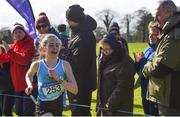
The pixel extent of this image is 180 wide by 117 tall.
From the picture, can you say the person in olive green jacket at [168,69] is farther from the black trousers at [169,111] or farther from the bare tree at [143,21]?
the bare tree at [143,21]

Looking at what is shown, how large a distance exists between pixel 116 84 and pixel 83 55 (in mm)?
1115

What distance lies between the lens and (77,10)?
7258mm

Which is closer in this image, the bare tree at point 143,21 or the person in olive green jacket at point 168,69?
the person in olive green jacket at point 168,69

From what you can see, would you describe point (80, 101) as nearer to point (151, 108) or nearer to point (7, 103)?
point (151, 108)

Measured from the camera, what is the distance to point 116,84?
6.15m

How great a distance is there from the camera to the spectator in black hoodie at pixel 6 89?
8.06 m

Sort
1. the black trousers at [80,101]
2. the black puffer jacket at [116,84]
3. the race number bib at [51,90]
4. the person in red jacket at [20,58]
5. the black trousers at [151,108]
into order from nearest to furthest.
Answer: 1. the race number bib at [51,90]
2. the black puffer jacket at [116,84]
3. the black trousers at [80,101]
4. the black trousers at [151,108]
5. the person in red jacket at [20,58]

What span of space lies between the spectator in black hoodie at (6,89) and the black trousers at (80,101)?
1405 mm

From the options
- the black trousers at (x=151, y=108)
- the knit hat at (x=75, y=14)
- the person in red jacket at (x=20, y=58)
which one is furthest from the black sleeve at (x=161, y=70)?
the person in red jacket at (x=20, y=58)

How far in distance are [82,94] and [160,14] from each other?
2337 mm

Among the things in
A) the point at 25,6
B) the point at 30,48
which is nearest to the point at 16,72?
the point at 30,48

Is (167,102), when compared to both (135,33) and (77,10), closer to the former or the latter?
(77,10)

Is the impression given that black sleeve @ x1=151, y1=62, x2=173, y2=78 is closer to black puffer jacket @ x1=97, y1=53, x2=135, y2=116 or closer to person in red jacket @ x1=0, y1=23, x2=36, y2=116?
black puffer jacket @ x1=97, y1=53, x2=135, y2=116

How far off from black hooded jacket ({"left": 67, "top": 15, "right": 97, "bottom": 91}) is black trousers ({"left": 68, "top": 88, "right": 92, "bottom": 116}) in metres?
0.09
